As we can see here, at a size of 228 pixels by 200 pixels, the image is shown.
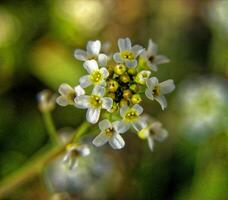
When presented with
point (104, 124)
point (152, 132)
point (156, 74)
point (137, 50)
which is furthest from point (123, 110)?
point (156, 74)

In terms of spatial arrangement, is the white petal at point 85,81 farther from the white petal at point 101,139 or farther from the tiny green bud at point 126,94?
the white petal at point 101,139

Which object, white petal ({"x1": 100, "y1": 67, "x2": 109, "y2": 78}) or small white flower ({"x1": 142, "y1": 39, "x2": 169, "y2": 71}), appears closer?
white petal ({"x1": 100, "y1": 67, "x2": 109, "y2": 78})

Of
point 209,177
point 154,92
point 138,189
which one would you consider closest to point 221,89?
point 209,177

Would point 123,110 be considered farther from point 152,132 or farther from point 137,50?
point 152,132

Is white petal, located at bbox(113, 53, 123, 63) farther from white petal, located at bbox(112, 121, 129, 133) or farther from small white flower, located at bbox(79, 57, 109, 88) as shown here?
white petal, located at bbox(112, 121, 129, 133)

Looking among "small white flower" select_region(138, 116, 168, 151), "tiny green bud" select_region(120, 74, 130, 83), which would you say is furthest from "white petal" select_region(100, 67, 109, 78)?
"small white flower" select_region(138, 116, 168, 151)

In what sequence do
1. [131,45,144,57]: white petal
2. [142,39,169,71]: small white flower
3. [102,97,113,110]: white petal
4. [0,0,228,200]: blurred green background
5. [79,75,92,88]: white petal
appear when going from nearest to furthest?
[102,97,113,110]: white petal → [79,75,92,88]: white petal → [131,45,144,57]: white petal → [142,39,169,71]: small white flower → [0,0,228,200]: blurred green background

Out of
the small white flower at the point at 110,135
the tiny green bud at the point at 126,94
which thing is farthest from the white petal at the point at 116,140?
the tiny green bud at the point at 126,94

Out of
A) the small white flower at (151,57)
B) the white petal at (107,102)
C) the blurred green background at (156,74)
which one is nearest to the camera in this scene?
the white petal at (107,102)
